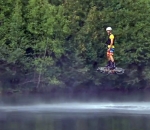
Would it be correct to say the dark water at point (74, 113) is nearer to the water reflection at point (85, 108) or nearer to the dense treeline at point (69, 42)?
the water reflection at point (85, 108)

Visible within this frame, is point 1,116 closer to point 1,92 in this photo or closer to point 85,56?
point 1,92

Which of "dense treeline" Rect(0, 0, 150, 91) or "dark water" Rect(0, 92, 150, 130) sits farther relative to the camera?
"dense treeline" Rect(0, 0, 150, 91)

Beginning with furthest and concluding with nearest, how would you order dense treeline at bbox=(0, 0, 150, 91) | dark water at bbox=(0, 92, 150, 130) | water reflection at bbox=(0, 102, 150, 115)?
dense treeline at bbox=(0, 0, 150, 91) < water reflection at bbox=(0, 102, 150, 115) < dark water at bbox=(0, 92, 150, 130)

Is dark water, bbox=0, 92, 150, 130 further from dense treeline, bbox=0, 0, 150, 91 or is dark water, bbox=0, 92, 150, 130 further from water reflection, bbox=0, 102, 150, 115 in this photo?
dense treeline, bbox=0, 0, 150, 91

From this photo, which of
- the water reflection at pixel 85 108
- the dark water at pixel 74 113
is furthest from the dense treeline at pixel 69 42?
the water reflection at pixel 85 108

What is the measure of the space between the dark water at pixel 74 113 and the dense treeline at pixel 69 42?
286 inches

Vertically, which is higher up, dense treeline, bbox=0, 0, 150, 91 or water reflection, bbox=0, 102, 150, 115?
dense treeline, bbox=0, 0, 150, 91

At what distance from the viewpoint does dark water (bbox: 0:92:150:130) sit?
41.4 m

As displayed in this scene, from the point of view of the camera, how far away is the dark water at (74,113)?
41.4 m

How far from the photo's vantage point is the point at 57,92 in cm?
6894

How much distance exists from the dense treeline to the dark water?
286 inches

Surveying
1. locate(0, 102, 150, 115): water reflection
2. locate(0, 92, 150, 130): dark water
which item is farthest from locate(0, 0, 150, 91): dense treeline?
locate(0, 102, 150, 115): water reflection

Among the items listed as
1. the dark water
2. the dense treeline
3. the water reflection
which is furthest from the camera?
the dense treeline

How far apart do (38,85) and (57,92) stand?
1.90 m
